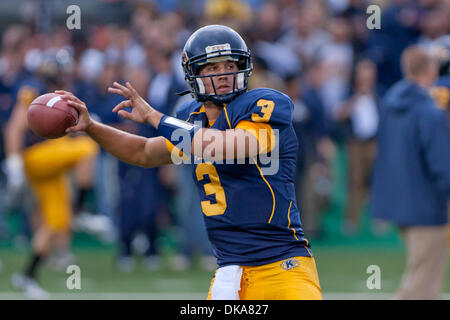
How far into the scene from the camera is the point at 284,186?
381cm

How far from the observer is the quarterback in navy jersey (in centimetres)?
365

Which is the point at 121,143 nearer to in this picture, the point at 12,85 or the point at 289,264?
the point at 289,264

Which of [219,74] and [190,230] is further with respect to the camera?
[190,230]

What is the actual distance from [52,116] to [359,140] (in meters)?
6.45

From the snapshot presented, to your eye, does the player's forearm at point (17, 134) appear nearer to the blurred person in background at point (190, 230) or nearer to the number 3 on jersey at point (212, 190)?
the blurred person in background at point (190, 230)

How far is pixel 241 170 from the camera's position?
12.3ft

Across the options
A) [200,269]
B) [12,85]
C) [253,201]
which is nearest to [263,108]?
Result: [253,201]

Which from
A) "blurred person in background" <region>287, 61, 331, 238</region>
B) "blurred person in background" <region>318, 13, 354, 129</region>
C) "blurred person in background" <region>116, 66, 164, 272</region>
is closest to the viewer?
→ "blurred person in background" <region>116, 66, 164, 272</region>

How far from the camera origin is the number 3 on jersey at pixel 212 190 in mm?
3771

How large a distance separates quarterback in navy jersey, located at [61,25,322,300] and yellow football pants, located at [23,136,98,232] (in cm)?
388

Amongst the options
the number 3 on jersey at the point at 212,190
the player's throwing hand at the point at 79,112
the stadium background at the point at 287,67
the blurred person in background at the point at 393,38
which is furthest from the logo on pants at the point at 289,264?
the blurred person in background at the point at 393,38

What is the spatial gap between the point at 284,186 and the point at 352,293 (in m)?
3.48

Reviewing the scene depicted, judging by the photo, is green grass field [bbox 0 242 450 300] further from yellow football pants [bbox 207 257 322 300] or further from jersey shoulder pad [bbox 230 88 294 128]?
jersey shoulder pad [bbox 230 88 294 128]
